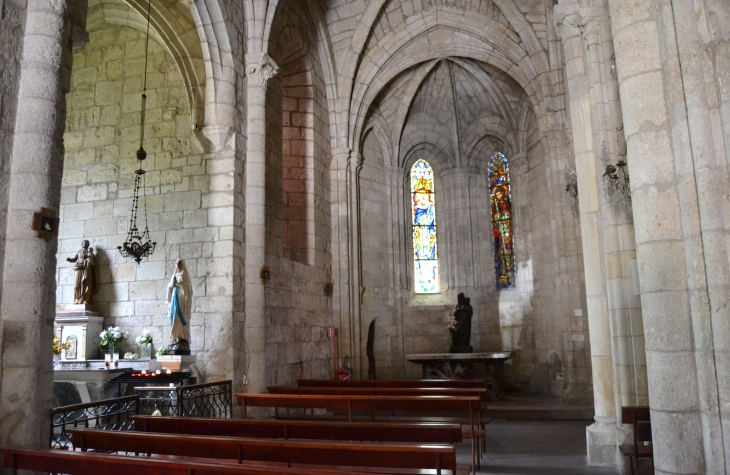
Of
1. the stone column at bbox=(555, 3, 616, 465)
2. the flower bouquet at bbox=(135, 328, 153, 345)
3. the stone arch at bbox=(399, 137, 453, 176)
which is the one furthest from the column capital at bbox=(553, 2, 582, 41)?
the stone arch at bbox=(399, 137, 453, 176)

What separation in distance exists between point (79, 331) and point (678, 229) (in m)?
9.13

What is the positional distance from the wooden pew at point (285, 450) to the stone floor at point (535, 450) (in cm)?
313

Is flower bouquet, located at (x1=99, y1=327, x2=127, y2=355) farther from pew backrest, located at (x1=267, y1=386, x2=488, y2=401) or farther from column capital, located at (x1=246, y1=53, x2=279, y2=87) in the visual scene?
column capital, located at (x1=246, y1=53, x2=279, y2=87)

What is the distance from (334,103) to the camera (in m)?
14.4

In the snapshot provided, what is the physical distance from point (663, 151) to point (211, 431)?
426cm

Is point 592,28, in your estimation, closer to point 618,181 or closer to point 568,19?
point 568,19

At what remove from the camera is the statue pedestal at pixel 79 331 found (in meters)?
9.55

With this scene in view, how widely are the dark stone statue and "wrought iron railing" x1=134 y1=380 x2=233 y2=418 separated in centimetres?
800

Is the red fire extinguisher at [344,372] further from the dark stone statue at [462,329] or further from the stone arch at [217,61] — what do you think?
the stone arch at [217,61]

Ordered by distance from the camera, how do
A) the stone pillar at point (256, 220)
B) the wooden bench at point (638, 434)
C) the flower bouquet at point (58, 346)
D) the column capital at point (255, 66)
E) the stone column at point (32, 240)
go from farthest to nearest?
the column capital at point (255, 66) < the stone pillar at point (256, 220) < the flower bouquet at point (58, 346) < the wooden bench at point (638, 434) < the stone column at point (32, 240)

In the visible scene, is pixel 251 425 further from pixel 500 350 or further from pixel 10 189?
pixel 500 350

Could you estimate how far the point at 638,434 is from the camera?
17.4 ft

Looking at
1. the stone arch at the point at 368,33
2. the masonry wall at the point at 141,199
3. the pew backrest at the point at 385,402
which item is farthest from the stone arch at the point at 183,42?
the stone arch at the point at 368,33

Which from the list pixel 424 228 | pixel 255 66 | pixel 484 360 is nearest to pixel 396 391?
pixel 255 66
